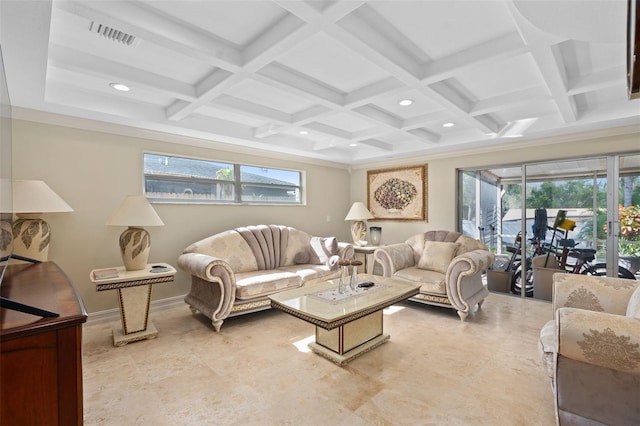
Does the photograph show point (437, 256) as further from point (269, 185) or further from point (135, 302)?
point (135, 302)

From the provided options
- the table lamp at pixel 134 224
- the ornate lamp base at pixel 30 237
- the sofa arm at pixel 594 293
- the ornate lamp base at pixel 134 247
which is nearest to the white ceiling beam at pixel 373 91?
the sofa arm at pixel 594 293

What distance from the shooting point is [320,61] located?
2.27m

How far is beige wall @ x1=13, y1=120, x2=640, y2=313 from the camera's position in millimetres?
3023

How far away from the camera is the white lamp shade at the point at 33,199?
2.45 meters

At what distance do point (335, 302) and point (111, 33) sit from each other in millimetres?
2454

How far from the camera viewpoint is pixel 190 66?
2.37 m

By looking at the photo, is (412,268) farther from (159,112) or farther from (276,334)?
(159,112)

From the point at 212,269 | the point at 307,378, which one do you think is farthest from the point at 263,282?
the point at 307,378

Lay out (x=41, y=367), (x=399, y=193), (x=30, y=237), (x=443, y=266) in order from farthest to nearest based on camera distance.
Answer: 1. (x=399, y=193)
2. (x=443, y=266)
3. (x=30, y=237)
4. (x=41, y=367)

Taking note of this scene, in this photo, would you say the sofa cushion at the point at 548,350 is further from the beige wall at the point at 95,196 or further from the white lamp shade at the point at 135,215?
the beige wall at the point at 95,196

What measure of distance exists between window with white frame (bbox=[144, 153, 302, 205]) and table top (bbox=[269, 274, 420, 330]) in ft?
7.13

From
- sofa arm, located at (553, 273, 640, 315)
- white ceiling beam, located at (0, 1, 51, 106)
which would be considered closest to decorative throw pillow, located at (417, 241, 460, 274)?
sofa arm, located at (553, 273, 640, 315)

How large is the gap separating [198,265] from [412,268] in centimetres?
273

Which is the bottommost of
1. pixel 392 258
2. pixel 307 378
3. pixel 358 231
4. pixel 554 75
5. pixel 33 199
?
pixel 307 378
